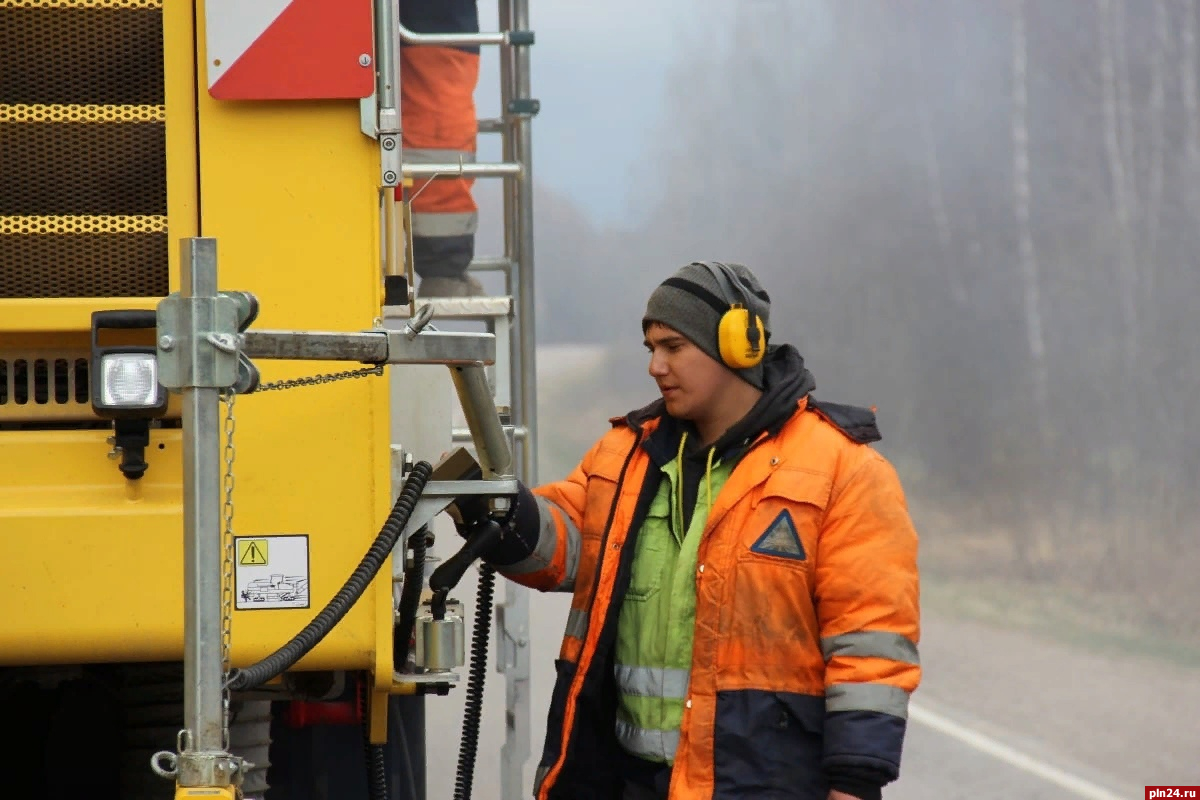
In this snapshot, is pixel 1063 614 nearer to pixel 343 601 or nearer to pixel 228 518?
pixel 343 601

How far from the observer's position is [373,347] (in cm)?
263

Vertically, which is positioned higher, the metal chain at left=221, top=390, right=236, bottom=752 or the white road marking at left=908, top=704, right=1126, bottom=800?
the metal chain at left=221, top=390, right=236, bottom=752

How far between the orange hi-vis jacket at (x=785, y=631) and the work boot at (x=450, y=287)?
67.7 inches

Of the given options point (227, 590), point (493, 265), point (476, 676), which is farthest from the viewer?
point (493, 265)

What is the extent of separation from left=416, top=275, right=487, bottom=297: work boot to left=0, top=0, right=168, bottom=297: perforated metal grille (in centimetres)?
208

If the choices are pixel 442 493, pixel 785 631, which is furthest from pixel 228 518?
pixel 785 631

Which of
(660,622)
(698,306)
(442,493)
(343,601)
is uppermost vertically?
(698,306)

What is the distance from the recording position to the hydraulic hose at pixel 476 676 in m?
3.41

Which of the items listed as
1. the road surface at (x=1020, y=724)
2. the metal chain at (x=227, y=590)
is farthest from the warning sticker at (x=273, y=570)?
the road surface at (x=1020, y=724)

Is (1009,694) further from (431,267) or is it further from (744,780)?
(744,780)

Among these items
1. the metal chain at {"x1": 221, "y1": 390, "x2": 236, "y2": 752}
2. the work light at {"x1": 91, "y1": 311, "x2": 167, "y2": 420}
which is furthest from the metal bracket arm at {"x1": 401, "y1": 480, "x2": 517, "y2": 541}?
the work light at {"x1": 91, "y1": 311, "x2": 167, "y2": 420}

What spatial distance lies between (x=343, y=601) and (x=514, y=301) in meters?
2.29

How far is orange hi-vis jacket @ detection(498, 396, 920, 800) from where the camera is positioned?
3141 mm

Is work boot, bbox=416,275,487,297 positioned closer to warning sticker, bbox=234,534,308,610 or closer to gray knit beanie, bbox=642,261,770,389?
gray knit beanie, bbox=642,261,770,389
